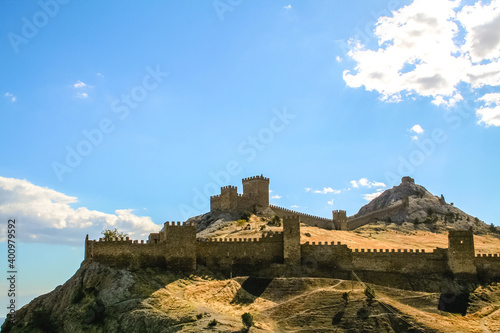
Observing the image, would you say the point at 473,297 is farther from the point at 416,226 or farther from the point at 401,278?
the point at 416,226

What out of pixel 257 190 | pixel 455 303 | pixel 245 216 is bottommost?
pixel 455 303

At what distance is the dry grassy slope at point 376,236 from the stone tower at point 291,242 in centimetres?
1222

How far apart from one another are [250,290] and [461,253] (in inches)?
976

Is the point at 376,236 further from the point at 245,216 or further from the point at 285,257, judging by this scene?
the point at 285,257

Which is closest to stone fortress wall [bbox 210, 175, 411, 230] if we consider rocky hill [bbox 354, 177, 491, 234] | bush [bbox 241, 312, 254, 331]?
rocky hill [bbox 354, 177, 491, 234]

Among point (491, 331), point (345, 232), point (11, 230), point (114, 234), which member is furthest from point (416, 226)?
point (11, 230)

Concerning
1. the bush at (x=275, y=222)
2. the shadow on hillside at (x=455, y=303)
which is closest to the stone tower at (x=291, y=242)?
the shadow on hillside at (x=455, y=303)

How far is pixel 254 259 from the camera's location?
57.8 m

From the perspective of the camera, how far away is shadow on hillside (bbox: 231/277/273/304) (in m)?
50.0

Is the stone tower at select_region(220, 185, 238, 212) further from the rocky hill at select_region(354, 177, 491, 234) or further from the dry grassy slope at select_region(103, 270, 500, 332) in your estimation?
the rocky hill at select_region(354, 177, 491, 234)

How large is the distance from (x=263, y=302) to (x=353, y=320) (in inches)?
369

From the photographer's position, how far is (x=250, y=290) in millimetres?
51719

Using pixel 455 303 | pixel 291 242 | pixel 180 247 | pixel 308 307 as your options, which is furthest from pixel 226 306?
pixel 455 303

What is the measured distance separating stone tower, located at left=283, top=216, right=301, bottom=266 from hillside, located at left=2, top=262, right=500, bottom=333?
3675mm
